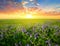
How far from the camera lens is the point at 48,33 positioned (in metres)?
1.75

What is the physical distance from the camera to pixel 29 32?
1748mm

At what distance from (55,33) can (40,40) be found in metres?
0.20

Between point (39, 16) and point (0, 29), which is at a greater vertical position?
point (39, 16)

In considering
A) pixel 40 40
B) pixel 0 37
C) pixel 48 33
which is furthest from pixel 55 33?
pixel 0 37

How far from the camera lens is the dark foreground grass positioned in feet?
5.60

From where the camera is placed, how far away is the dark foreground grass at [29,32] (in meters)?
1.71

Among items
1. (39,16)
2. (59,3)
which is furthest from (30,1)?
(59,3)

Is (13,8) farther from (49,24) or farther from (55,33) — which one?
(55,33)

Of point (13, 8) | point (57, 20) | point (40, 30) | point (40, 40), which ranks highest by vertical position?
point (13, 8)

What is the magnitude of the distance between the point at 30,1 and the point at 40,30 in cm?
37

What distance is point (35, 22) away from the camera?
178 centimetres

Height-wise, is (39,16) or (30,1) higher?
(30,1)

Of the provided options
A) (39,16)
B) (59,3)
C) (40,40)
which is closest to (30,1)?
(39,16)

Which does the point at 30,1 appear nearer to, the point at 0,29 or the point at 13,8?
the point at 13,8
